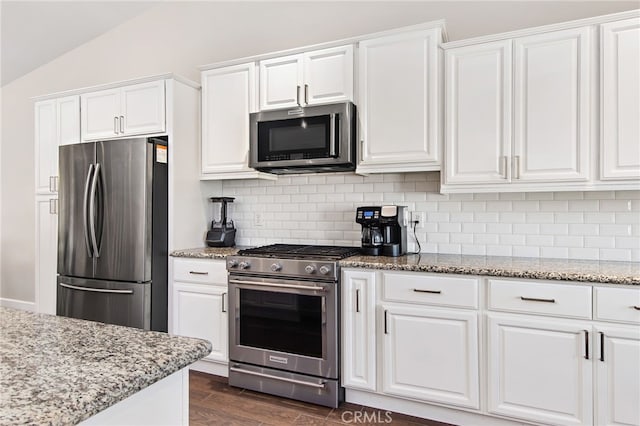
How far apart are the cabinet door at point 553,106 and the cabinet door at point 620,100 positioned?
0.07 m

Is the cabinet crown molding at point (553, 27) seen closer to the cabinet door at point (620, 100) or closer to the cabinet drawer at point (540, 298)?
the cabinet door at point (620, 100)

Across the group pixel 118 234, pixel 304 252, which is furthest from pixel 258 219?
pixel 118 234

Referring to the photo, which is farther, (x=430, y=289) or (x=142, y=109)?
(x=142, y=109)

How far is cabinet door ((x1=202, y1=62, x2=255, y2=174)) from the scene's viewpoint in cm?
317

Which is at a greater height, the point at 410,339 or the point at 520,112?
the point at 520,112

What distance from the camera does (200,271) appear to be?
301cm

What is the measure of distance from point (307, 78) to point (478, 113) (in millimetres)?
1213

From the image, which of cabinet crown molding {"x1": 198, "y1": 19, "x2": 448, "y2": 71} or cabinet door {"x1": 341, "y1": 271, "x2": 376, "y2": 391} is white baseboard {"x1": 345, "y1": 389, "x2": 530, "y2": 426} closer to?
cabinet door {"x1": 341, "y1": 271, "x2": 376, "y2": 391}

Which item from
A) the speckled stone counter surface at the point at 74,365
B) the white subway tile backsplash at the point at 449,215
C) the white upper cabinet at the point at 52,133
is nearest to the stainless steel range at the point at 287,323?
the white subway tile backsplash at the point at 449,215

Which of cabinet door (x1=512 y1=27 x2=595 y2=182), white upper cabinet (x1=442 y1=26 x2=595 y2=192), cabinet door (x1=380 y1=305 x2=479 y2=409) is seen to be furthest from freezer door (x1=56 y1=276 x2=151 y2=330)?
cabinet door (x1=512 y1=27 x2=595 y2=182)

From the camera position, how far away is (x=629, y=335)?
1.91 metres

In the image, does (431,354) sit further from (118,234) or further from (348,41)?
(118,234)

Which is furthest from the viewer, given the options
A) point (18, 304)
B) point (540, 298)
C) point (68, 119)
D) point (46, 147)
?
point (18, 304)

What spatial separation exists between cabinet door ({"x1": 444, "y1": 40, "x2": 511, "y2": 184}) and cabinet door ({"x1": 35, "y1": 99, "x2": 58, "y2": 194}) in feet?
11.2
